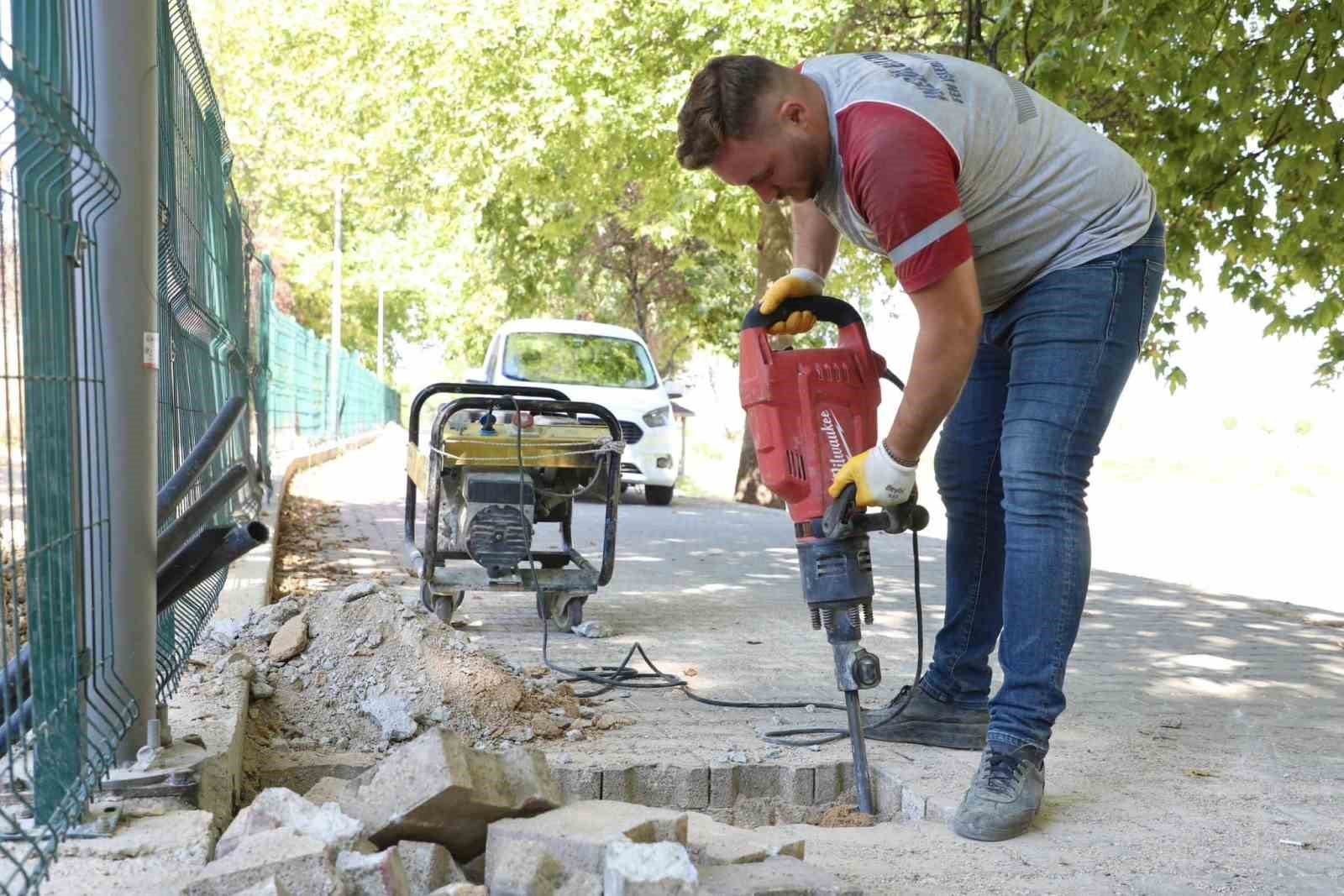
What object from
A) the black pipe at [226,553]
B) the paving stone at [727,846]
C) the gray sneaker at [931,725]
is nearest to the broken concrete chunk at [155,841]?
the black pipe at [226,553]

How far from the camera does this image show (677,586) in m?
7.56

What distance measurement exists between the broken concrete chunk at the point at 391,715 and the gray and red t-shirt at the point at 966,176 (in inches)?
75.9

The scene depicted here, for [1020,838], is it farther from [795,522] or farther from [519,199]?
[519,199]

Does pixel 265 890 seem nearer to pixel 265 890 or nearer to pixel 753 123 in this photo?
pixel 265 890

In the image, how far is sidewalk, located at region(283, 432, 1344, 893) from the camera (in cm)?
298

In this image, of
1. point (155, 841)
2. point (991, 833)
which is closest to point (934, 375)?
point (991, 833)

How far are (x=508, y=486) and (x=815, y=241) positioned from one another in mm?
2360

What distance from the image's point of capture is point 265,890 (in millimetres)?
2055

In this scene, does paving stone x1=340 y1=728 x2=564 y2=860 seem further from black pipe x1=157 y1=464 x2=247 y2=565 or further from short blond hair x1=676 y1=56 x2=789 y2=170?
short blond hair x1=676 y1=56 x2=789 y2=170

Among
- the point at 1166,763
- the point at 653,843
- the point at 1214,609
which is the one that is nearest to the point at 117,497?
the point at 653,843

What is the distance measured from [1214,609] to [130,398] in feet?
21.1

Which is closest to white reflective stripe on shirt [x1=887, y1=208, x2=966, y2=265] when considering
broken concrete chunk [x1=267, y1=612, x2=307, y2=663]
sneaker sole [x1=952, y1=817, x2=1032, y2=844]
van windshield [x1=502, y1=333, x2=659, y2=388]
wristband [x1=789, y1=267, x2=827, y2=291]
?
wristband [x1=789, y1=267, x2=827, y2=291]

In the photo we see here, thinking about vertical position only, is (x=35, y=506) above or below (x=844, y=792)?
above

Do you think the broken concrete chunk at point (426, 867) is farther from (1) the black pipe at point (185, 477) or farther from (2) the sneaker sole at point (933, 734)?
(2) the sneaker sole at point (933, 734)
